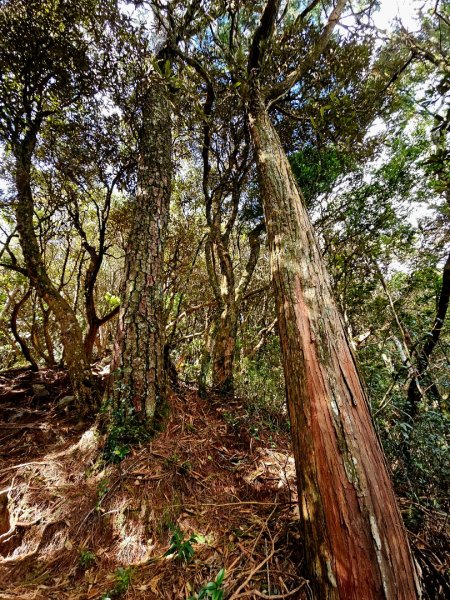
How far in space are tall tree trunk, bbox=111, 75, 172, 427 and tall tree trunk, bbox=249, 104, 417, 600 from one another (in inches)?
54.2

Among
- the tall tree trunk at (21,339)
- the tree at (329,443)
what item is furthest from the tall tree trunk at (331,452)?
the tall tree trunk at (21,339)

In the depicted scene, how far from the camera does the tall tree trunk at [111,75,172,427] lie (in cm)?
243

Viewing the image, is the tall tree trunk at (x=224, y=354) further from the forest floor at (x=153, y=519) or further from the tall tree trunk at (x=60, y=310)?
the tall tree trunk at (x=60, y=310)

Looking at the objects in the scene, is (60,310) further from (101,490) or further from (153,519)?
(153,519)

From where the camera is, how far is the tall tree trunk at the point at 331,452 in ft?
3.68

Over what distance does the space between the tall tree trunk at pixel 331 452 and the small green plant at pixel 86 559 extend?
1252mm

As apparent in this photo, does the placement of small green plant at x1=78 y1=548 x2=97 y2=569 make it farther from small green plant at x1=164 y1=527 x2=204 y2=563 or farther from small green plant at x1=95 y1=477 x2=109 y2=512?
small green plant at x1=164 y1=527 x2=204 y2=563

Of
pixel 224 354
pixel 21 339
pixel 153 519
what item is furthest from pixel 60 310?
pixel 153 519

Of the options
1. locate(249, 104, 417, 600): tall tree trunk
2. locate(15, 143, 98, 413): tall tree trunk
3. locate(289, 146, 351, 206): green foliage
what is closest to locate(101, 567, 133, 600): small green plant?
locate(249, 104, 417, 600): tall tree trunk

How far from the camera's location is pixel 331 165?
190 inches

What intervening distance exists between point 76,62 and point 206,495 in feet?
19.1

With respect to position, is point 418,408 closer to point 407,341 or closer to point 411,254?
point 407,341

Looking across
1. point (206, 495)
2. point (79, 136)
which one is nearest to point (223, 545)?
point (206, 495)

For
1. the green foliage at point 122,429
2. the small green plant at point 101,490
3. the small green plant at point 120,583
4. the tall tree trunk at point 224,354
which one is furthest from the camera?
the tall tree trunk at point 224,354
